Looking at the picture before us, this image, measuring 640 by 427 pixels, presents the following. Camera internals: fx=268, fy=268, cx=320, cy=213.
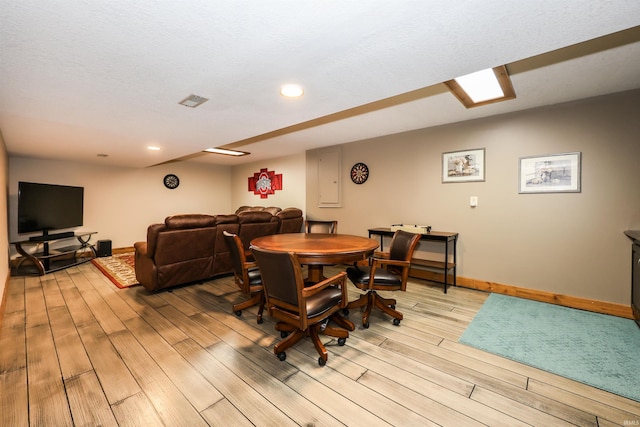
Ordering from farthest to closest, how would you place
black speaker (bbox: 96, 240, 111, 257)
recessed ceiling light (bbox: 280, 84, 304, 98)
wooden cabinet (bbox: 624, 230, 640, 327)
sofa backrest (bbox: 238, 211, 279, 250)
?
black speaker (bbox: 96, 240, 111, 257), sofa backrest (bbox: 238, 211, 279, 250), wooden cabinet (bbox: 624, 230, 640, 327), recessed ceiling light (bbox: 280, 84, 304, 98)

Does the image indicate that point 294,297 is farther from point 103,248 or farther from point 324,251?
point 103,248

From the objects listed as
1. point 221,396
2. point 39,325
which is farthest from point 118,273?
point 221,396

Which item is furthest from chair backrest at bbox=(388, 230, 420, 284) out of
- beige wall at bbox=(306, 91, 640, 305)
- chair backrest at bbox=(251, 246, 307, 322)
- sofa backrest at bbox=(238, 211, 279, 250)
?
sofa backrest at bbox=(238, 211, 279, 250)

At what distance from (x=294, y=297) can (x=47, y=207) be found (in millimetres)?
5608

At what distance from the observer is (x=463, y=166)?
12.3ft

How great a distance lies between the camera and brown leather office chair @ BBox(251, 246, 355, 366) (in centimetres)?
180

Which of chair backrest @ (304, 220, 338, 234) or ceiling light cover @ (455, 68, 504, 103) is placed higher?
ceiling light cover @ (455, 68, 504, 103)

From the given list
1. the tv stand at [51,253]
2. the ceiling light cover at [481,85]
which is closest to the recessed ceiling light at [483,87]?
the ceiling light cover at [481,85]

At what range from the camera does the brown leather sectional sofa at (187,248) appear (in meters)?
3.37

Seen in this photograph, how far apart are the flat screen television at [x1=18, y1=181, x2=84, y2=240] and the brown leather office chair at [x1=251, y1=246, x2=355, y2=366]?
507 cm

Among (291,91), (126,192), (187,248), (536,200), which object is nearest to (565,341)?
(536,200)

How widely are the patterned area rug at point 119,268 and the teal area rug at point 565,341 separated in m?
4.43

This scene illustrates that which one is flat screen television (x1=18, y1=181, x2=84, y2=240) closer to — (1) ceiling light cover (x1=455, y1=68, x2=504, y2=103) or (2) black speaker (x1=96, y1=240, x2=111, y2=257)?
(2) black speaker (x1=96, y1=240, x2=111, y2=257)

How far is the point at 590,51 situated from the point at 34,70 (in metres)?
4.01
